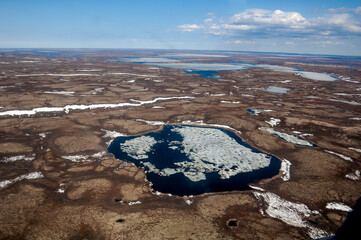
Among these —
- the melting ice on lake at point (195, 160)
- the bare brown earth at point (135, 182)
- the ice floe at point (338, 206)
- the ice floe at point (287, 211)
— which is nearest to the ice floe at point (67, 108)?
the bare brown earth at point (135, 182)

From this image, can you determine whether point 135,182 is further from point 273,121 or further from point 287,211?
point 273,121

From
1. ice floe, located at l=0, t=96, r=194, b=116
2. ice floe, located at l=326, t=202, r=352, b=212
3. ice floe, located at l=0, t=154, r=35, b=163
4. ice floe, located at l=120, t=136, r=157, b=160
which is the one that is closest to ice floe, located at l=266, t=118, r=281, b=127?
ice floe, located at l=326, t=202, r=352, b=212

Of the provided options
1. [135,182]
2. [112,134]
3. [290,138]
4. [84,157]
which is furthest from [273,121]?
[84,157]

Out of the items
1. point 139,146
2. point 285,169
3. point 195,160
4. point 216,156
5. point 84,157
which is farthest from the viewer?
point 139,146

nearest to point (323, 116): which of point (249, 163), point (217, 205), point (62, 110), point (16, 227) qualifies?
point (249, 163)

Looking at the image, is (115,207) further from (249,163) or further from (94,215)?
(249,163)

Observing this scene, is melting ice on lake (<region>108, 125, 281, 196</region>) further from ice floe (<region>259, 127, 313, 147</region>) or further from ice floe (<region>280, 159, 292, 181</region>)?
ice floe (<region>259, 127, 313, 147</region>)
